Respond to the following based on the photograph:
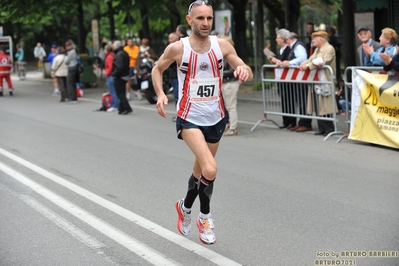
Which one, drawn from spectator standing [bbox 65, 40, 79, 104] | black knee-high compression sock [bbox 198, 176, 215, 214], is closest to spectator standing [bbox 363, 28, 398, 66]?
black knee-high compression sock [bbox 198, 176, 215, 214]

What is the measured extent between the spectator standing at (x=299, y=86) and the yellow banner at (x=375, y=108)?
1.50m

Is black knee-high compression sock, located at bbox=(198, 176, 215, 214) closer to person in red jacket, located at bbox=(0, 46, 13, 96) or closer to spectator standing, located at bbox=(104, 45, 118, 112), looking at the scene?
spectator standing, located at bbox=(104, 45, 118, 112)

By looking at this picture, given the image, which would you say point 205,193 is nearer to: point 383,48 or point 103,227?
point 103,227

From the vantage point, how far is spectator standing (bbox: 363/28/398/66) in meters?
11.6

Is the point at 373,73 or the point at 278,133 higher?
the point at 373,73

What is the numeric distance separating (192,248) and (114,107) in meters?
13.5

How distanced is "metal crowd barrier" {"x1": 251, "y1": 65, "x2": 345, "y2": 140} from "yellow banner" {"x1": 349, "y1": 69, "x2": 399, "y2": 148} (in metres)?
0.67

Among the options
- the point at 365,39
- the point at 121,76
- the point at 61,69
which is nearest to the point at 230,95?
the point at 365,39

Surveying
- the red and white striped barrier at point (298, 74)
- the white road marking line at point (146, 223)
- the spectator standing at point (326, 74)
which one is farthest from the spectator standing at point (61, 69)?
the white road marking line at point (146, 223)

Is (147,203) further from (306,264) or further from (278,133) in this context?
(278,133)

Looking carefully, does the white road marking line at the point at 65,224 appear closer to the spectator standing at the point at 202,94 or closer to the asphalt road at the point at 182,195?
the asphalt road at the point at 182,195

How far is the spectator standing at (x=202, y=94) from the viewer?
6094 mm

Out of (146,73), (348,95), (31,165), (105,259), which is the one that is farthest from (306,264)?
(146,73)

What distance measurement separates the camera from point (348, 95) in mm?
12984
